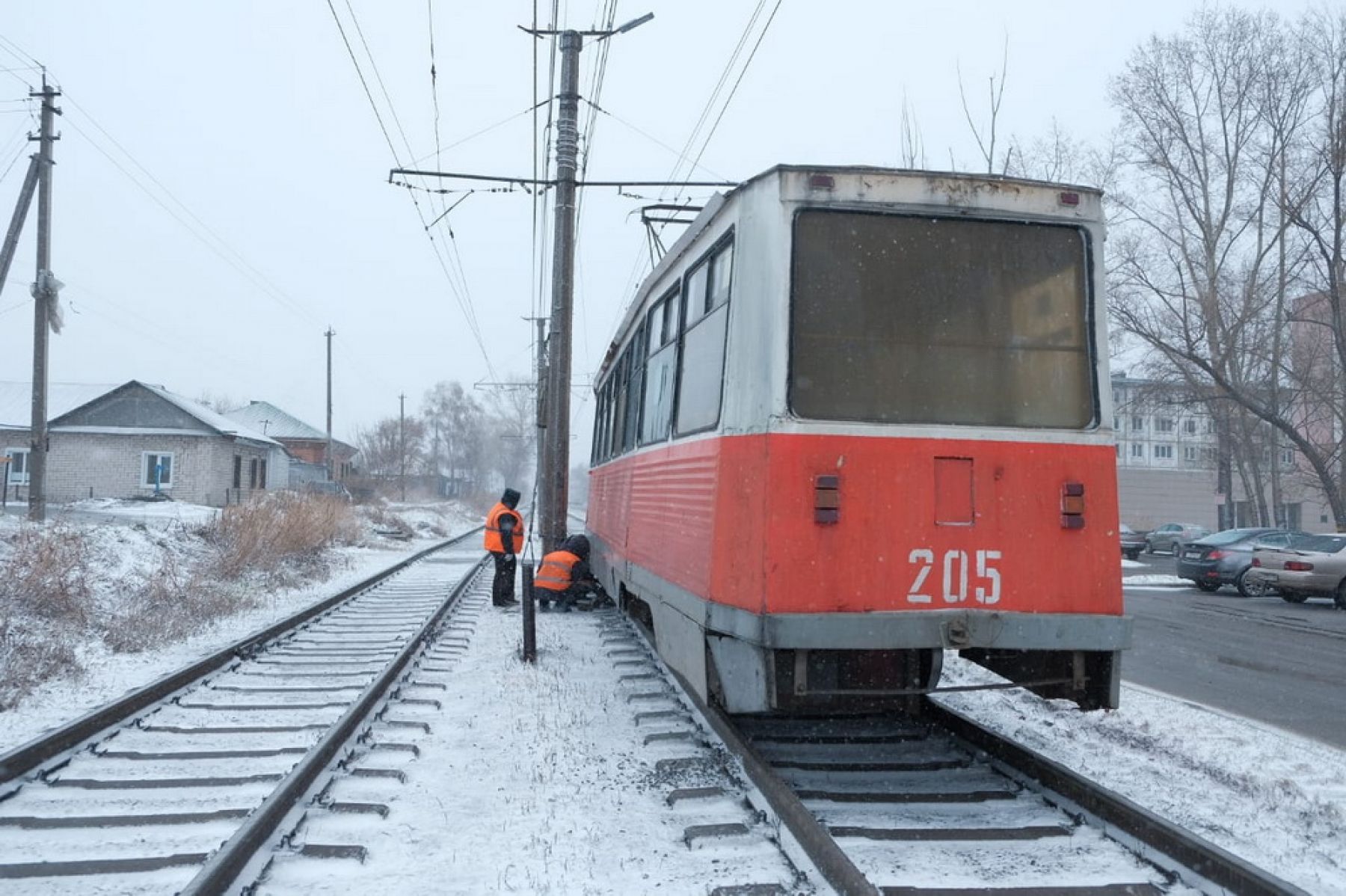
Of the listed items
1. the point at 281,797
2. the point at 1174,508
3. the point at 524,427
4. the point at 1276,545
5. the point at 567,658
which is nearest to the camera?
the point at 281,797

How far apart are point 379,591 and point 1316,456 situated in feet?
84.8

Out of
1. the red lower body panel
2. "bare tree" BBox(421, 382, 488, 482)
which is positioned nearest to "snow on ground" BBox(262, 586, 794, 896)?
the red lower body panel

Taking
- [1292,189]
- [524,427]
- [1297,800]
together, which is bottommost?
[1297,800]

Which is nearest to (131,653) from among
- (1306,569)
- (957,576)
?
(957,576)

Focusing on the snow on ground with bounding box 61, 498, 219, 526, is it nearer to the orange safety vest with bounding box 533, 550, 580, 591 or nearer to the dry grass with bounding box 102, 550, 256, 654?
the dry grass with bounding box 102, 550, 256, 654

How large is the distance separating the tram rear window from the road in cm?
318

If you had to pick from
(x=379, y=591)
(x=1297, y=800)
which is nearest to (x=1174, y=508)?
(x=379, y=591)

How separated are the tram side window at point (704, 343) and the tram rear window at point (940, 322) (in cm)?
55

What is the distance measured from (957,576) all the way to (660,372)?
119 inches

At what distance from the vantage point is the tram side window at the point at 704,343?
18.5ft

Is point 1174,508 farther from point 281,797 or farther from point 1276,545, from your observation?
point 281,797

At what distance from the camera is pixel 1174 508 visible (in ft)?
218

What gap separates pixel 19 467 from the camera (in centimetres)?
4475

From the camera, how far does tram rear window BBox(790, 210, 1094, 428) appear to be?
5.18 m
